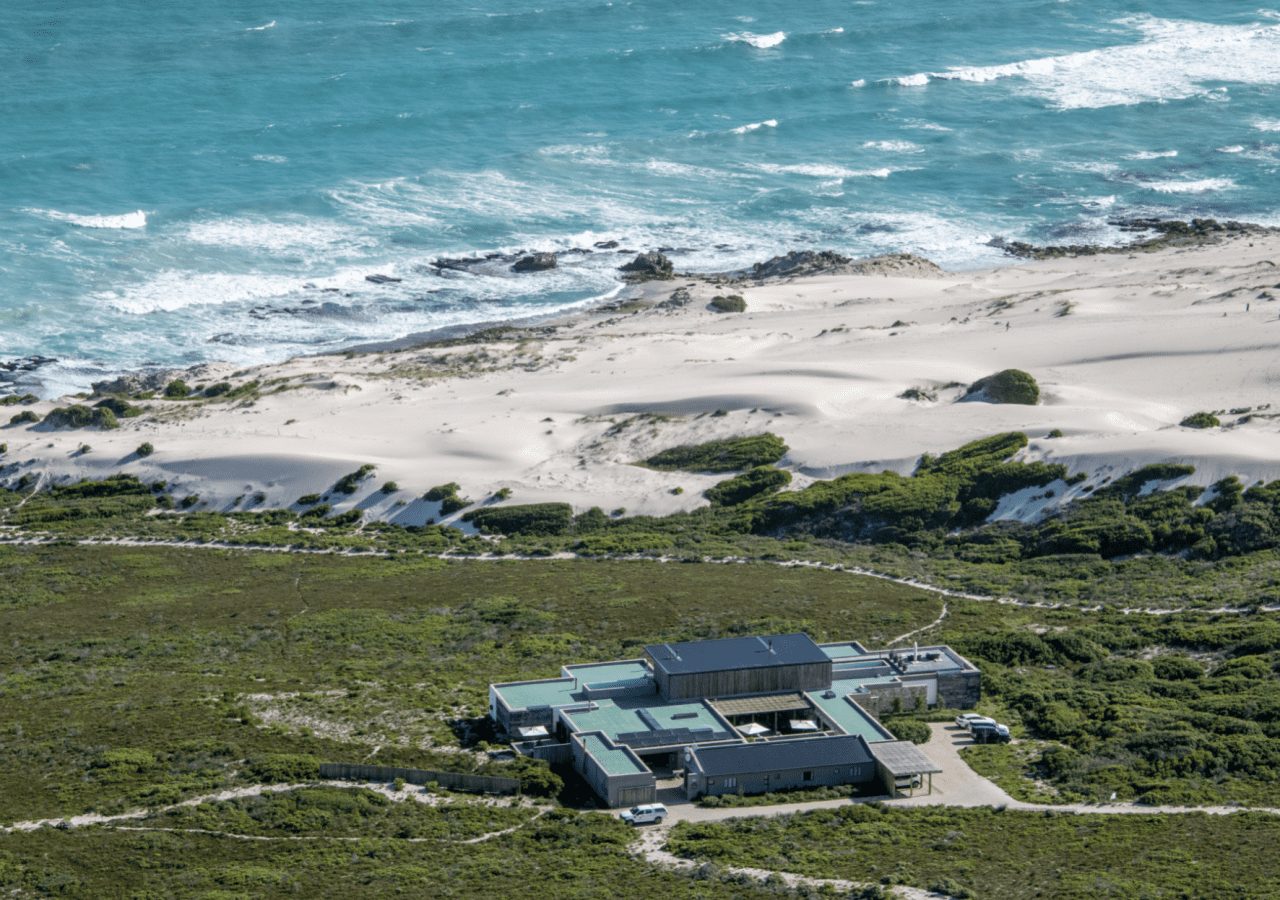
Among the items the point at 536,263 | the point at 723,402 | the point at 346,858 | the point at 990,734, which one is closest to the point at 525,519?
the point at 723,402

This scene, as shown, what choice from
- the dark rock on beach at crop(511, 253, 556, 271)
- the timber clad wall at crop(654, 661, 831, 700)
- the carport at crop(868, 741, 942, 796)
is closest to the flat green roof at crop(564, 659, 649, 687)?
the timber clad wall at crop(654, 661, 831, 700)

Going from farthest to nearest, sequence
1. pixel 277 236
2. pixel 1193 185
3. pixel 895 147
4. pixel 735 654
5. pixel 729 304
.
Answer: pixel 895 147, pixel 1193 185, pixel 277 236, pixel 729 304, pixel 735 654

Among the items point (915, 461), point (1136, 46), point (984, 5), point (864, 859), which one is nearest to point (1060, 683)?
point (864, 859)

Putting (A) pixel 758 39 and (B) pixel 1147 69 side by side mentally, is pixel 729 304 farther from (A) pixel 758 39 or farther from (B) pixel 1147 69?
(B) pixel 1147 69

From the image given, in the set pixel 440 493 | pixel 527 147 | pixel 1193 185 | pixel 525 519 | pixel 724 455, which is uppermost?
pixel 527 147

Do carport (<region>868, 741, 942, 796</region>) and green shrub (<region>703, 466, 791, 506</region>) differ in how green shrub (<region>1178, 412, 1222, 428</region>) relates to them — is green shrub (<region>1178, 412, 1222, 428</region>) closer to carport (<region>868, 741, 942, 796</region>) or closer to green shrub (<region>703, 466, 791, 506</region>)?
green shrub (<region>703, 466, 791, 506</region>)

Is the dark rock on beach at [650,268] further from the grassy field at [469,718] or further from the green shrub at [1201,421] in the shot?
the grassy field at [469,718]
